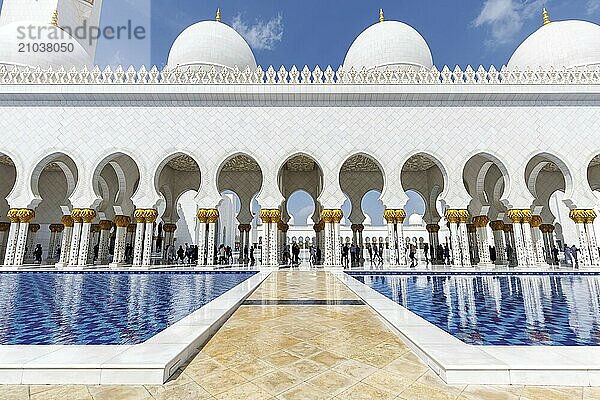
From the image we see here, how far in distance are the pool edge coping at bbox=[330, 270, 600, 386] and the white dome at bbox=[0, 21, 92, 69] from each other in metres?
17.9

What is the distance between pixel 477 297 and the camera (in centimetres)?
541

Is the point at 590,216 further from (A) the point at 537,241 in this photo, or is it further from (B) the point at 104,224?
(B) the point at 104,224

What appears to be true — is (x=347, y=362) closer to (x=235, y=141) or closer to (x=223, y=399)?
(x=223, y=399)

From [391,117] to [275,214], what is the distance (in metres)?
5.29

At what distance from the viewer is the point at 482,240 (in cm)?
1243

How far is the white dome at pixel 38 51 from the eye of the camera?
46.6 feet

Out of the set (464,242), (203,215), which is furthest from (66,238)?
(464,242)

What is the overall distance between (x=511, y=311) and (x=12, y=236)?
14097 millimetres

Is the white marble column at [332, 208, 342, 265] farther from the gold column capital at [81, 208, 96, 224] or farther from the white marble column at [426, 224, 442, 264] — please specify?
the gold column capital at [81, 208, 96, 224]

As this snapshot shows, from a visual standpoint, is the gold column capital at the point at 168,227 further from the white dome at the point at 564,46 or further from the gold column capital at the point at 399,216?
the white dome at the point at 564,46

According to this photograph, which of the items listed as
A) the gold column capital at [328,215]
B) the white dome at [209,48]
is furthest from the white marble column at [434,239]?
the white dome at [209,48]

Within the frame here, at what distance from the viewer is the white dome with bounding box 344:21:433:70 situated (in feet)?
47.5

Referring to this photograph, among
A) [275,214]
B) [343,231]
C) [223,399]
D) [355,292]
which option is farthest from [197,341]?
[343,231]

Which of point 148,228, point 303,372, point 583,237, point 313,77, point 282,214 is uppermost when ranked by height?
point 313,77
